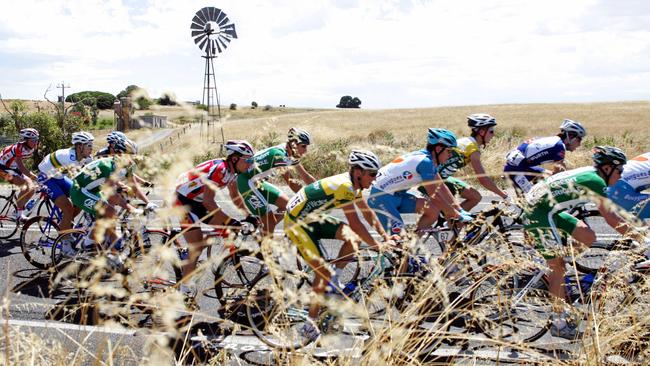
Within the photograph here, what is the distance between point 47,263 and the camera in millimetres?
7992

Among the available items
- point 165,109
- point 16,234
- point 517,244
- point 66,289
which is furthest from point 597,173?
point 16,234

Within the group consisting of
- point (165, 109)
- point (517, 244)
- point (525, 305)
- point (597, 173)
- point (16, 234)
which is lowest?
point (16, 234)

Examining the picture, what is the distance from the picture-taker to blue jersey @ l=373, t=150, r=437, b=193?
6.08 meters

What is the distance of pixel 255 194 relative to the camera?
23.1ft

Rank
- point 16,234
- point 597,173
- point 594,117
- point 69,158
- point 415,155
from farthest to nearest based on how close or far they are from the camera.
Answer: point 594,117, point 16,234, point 69,158, point 415,155, point 597,173

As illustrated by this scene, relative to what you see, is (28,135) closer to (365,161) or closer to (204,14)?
(365,161)

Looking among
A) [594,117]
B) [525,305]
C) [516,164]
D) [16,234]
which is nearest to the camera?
[525,305]

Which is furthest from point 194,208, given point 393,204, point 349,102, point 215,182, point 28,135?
point 349,102

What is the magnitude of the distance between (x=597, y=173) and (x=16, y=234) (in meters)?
8.86

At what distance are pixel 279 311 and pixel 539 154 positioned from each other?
5.92 m

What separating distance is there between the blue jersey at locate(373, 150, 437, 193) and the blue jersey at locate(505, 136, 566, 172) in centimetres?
204

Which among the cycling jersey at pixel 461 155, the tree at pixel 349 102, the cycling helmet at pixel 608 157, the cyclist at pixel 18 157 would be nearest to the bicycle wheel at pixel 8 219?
the cyclist at pixel 18 157

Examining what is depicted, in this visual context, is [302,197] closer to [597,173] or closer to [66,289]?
[597,173]

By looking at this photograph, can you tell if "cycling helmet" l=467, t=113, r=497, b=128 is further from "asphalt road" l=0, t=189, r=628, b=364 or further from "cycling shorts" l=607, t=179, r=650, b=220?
"asphalt road" l=0, t=189, r=628, b=364
